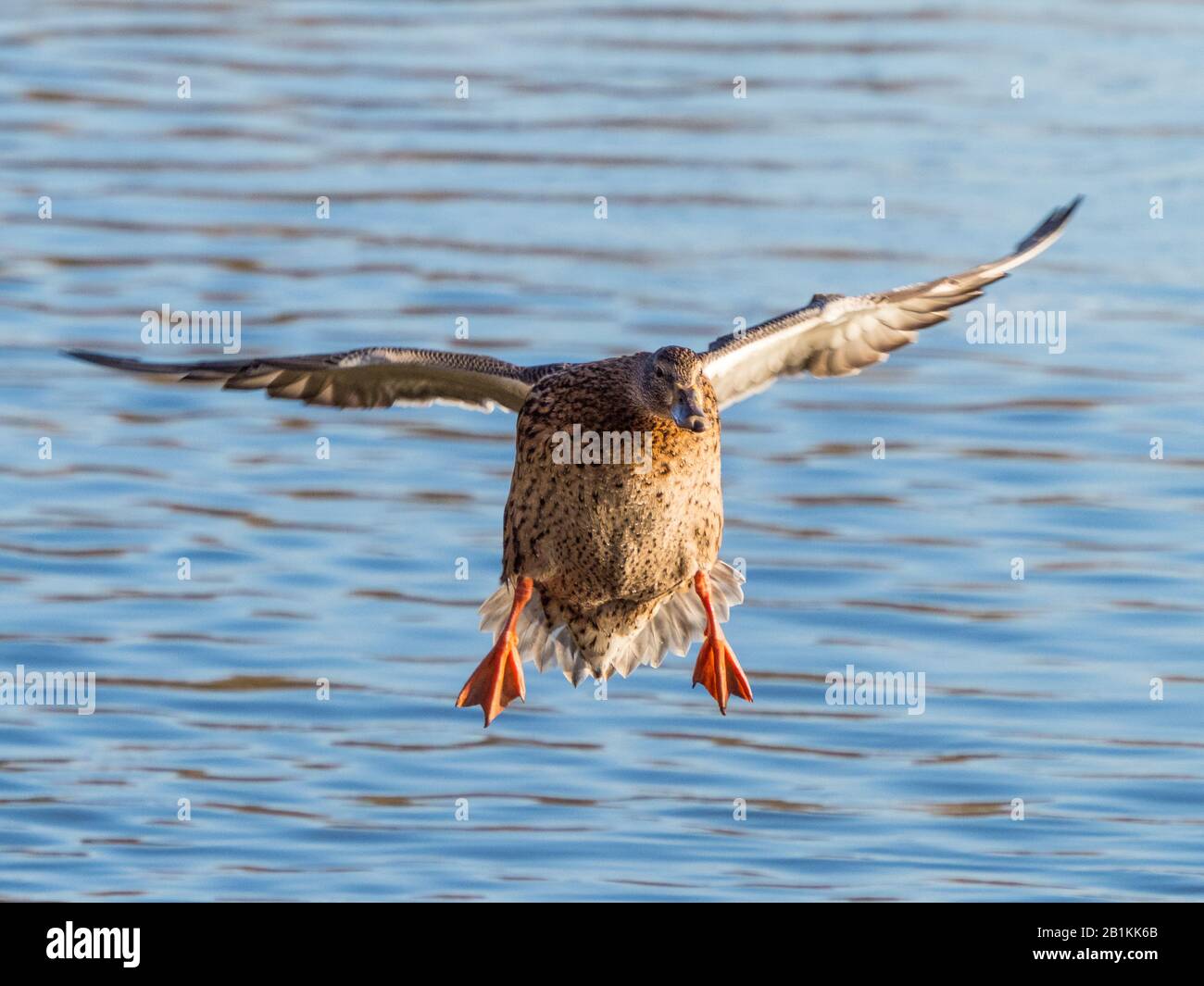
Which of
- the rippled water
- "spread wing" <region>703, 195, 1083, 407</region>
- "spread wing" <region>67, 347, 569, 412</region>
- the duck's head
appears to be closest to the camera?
the duck's head

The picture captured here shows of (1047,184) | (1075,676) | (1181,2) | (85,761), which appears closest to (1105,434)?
(1075,676)

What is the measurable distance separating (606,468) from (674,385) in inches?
18.5

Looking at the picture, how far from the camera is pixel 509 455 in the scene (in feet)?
46.7

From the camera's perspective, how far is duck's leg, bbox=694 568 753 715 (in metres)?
9.32

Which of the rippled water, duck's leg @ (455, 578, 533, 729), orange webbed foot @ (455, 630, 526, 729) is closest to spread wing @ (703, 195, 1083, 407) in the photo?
duck's leg @ (455, 578, 533, 729)

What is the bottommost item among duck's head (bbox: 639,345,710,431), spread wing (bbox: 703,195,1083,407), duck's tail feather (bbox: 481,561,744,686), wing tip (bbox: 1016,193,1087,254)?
duck's tail feather (bbox: 481,561,744,686)

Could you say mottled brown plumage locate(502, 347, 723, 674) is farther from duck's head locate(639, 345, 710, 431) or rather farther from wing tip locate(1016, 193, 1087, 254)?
wing tip locate(1016, 193, 1087, 254)

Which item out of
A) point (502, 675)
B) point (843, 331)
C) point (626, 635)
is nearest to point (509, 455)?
point (843, 331)

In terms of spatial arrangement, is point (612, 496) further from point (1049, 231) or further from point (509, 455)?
point (509, 455)

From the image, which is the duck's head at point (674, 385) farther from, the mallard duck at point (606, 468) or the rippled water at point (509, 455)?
the rippled water at point (509, 455)

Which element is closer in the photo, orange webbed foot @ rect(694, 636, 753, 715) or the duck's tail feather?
orange webbed foot @ rect(694, 636, 753, 715)

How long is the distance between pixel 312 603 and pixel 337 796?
2033 mm

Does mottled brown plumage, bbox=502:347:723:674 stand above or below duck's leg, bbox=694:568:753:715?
above

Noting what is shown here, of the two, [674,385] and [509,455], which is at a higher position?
[509,455]
